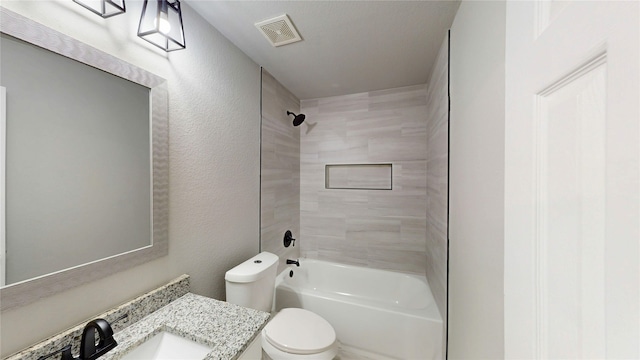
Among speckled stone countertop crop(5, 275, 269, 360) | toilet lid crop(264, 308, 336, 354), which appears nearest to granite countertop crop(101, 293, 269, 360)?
speckled stone countertop crop(5, 275, 269, 360)

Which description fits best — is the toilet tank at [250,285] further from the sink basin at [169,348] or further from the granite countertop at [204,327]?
the sink basin at [169,348]

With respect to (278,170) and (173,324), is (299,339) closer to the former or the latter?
(173,324)

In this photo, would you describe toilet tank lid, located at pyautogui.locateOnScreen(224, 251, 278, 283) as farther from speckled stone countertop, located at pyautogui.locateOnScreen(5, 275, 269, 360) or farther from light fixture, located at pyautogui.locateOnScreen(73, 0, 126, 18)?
light fixture, located at pyautogui.locateOnScreen(73, 0, 126, 18)

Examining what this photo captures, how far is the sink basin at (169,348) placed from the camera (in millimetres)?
860

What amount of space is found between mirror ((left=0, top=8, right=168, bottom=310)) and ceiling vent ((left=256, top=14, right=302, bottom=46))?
0.70 metres

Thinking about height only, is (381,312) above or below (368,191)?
below

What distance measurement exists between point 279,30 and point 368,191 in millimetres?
1665

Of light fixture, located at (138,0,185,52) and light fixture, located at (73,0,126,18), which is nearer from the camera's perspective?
light fixture, located at (73,0,126,18)

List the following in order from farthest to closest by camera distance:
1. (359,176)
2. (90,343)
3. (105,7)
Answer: (359,176)
(105,7)
(90,343)

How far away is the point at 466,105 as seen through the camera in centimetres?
110

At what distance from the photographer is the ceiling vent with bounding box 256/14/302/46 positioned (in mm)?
1303

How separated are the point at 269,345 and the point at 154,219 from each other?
103 centimetres

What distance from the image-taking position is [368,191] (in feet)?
7.89
